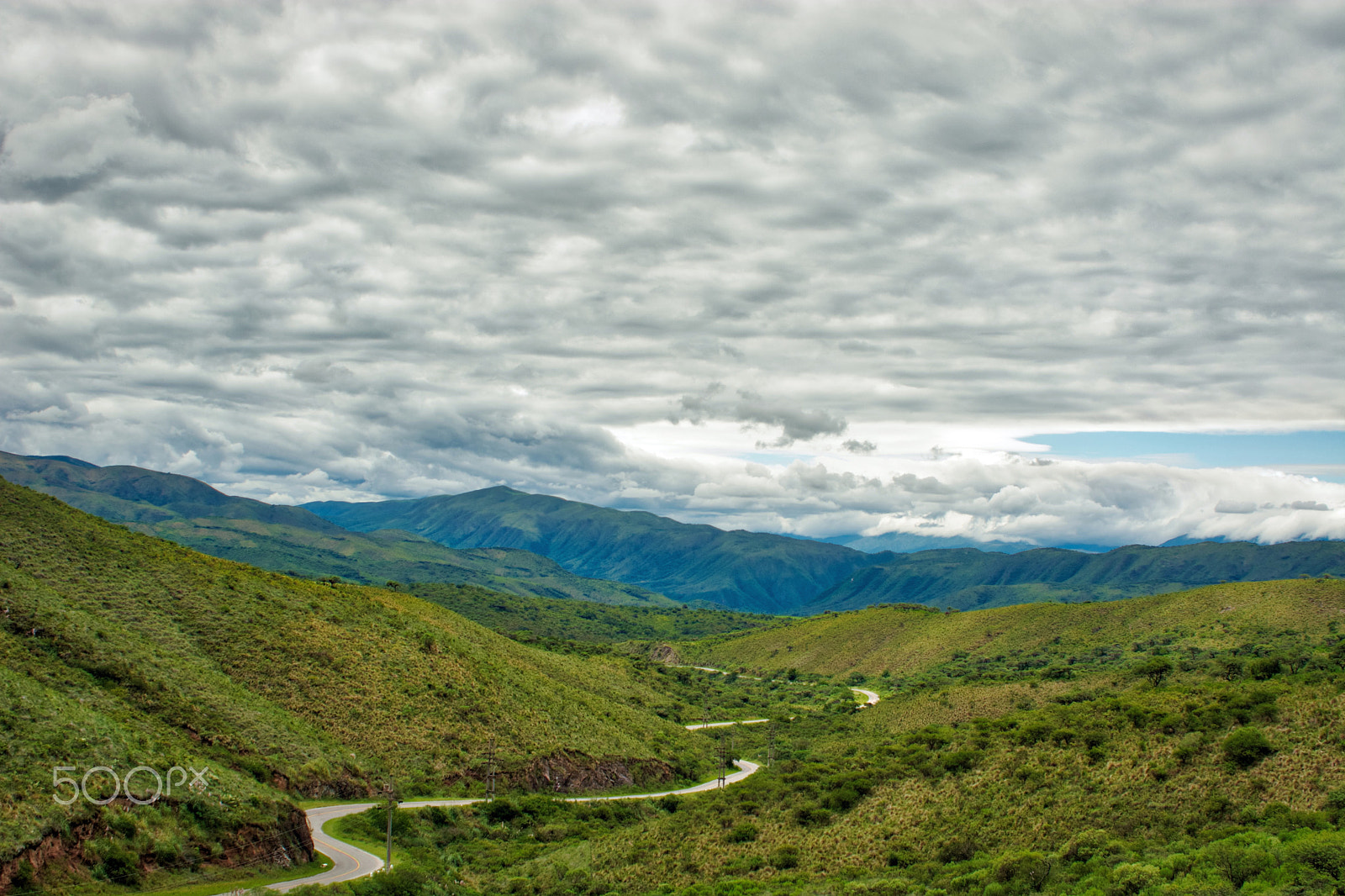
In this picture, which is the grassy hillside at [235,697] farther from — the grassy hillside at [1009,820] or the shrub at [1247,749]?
the shrub at [1247,749]

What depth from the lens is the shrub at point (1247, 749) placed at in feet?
171

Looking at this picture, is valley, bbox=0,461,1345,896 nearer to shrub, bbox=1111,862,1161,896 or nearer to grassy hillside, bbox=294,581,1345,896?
shrub, bbox=1111,862,1161,896

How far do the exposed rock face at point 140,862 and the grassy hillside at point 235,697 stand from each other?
0.18m

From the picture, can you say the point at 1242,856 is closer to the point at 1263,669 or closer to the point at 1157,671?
the point at 1263,669

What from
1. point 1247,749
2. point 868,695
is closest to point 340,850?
point 1247,749

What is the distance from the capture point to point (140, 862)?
42.9m

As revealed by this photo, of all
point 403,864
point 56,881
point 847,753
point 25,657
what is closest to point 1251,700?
point 847,753

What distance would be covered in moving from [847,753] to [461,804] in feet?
162

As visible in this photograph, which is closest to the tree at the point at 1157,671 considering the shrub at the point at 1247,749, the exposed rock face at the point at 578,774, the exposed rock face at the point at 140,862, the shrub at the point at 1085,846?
Result: the shrub at the point at 1247,749

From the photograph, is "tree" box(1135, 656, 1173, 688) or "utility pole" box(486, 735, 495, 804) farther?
"tree" box(1135, 656, 1173, 688)

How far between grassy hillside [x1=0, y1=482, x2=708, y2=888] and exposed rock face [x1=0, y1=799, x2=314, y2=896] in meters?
0.18

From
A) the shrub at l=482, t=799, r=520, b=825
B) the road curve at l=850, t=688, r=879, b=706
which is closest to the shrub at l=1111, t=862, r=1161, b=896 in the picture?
the shrub at l=482, t=799, r=520, b=825

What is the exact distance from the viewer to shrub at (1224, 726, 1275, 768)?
52.2 m

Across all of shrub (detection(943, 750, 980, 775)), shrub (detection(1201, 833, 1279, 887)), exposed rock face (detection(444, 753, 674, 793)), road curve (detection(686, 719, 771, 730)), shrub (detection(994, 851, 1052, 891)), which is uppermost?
shrub (detection(1201, 833, 1279, 887))
